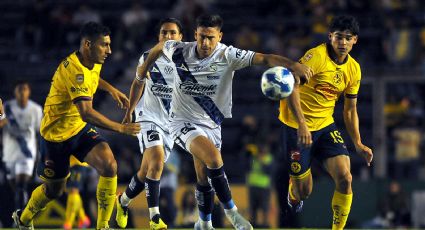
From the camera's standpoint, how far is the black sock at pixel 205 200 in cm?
1286

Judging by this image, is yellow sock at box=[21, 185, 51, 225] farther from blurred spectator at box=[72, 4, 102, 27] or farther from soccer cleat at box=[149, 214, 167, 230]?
blurred spectator at box=[72, 4, 102, 27]

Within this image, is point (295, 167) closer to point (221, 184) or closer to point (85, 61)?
point (221, 184)

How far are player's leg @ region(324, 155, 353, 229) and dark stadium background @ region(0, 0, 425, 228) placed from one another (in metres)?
7.85

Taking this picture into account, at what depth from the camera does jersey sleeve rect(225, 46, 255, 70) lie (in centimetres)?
1208

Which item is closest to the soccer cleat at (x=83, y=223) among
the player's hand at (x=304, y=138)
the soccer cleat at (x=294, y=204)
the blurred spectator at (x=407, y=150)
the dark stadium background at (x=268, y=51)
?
the dark stadium background at (x=268, y=51)

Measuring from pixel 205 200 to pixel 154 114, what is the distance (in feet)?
5.43

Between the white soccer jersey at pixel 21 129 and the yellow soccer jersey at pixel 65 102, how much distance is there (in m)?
3.44

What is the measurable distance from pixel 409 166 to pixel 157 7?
8.46 metres

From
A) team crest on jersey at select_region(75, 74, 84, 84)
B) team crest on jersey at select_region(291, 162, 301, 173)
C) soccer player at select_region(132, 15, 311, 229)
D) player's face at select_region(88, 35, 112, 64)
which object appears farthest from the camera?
team crest on jersey at select_region(291, 162, 301, 173)

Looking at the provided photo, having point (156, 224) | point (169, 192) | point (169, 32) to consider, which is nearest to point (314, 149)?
point (156, 224)

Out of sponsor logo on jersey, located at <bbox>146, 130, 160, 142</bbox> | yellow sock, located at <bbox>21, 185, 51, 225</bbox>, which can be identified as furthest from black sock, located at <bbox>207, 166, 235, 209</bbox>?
yellow sock, located at <bbox>21, 185, 51, 225</bbox>

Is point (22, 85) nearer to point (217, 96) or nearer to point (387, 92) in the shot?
point (217, 96)

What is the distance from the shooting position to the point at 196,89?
12492 millimetres

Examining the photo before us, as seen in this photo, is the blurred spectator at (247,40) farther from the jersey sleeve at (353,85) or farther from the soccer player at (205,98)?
the soccer player at (205,98)
